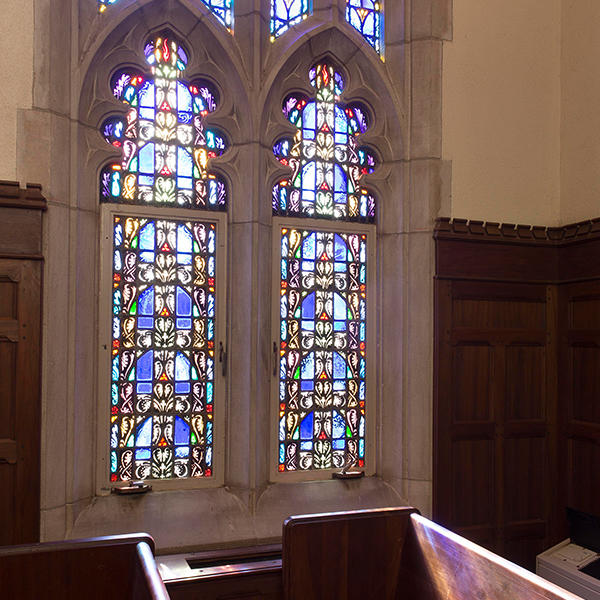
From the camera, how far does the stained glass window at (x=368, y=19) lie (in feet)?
11.9

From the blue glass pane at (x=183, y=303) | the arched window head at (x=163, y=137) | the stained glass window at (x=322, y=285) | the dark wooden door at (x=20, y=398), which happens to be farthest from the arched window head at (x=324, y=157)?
the dark wooden door at (x=20, y=398)

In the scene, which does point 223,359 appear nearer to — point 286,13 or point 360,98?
point 360,98

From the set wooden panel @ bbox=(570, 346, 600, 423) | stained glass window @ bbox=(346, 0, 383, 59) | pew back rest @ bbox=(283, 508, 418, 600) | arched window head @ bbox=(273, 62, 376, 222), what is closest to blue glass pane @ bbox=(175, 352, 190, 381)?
arched window head @ bbox=(273, 62, 376, 222)

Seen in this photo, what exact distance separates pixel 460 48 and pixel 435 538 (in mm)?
2597

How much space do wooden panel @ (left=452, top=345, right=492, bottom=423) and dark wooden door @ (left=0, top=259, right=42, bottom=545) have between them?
6.91 ft

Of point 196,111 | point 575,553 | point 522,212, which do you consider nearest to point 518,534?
point 575,553

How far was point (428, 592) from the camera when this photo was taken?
7.85 ft

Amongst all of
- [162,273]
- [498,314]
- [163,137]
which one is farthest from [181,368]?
[498,314]

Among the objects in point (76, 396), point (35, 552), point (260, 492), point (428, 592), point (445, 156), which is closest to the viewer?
point (35, 552)

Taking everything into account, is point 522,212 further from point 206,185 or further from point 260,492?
point 260,492

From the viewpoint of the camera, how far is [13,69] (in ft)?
9.24

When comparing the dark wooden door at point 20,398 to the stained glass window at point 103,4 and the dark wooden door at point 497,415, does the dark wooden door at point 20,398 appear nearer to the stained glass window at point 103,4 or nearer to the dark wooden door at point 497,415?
the stained glass window at point 103,4

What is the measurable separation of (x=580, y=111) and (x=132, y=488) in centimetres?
310

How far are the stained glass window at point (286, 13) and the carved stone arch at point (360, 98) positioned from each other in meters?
0.14
